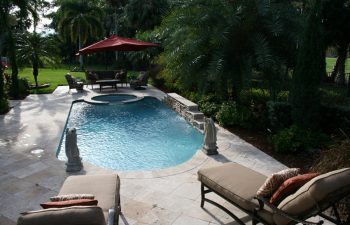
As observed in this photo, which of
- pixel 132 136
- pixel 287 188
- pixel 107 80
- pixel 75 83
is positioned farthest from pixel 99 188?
pixel 107 80

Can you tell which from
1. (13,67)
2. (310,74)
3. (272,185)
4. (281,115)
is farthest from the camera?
(13,67)

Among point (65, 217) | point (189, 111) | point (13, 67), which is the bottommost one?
point (189, 111)

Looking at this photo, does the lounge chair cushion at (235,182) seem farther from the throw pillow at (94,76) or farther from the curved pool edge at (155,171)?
the throw pillow at (94,76)

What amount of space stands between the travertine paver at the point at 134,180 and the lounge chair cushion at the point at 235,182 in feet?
2.10

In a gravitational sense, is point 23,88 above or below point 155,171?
above

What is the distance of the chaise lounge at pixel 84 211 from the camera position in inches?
118

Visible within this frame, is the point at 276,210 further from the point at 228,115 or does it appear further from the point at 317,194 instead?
the point at 228,115

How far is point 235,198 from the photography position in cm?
432

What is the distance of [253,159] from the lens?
7473 millimetres

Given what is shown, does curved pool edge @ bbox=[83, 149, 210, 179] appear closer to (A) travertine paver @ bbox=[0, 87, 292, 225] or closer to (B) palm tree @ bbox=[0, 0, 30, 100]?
(A) travertine paver @ bbox=[0, 87, 292, 225]

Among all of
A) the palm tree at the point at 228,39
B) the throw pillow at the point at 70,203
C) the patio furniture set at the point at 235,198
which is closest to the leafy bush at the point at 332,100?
the palm tree at the point at 228,39

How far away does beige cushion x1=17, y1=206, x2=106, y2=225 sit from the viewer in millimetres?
2982

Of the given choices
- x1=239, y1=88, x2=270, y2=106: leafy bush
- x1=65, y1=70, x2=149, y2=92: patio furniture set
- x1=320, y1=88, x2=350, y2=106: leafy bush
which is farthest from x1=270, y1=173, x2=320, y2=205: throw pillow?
x1=65, y1=70, x2=149, y2=92: patio furniture set

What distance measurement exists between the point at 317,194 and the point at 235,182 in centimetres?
136
